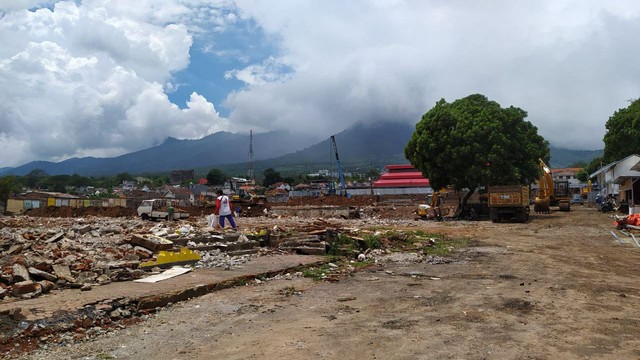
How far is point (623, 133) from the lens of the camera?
42406 mm

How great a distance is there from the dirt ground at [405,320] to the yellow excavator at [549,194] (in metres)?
26.3

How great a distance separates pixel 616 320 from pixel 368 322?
3.21m

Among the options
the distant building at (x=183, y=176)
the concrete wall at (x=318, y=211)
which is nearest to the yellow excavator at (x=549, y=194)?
the concrete wall at (x=318, y=211)

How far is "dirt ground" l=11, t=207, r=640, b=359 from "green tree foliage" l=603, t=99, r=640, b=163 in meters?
37.8

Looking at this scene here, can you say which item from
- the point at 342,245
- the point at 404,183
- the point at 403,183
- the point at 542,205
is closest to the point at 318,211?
the point at 542,205

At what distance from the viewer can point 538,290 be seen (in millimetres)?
7844

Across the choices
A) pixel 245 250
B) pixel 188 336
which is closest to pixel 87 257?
pixel 245 250

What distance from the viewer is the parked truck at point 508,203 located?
26703 mm

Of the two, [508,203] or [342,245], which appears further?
[508,203]

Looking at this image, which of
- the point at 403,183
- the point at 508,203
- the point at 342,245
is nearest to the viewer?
the point at 342,245

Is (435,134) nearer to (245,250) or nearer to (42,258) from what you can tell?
(245,250)

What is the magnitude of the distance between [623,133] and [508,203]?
23.7 m

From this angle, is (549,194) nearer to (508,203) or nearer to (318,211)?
(508,203)

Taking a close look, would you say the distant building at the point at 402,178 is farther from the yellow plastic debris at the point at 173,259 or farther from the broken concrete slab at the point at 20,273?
the broken concrete slab at the point at 20,273
